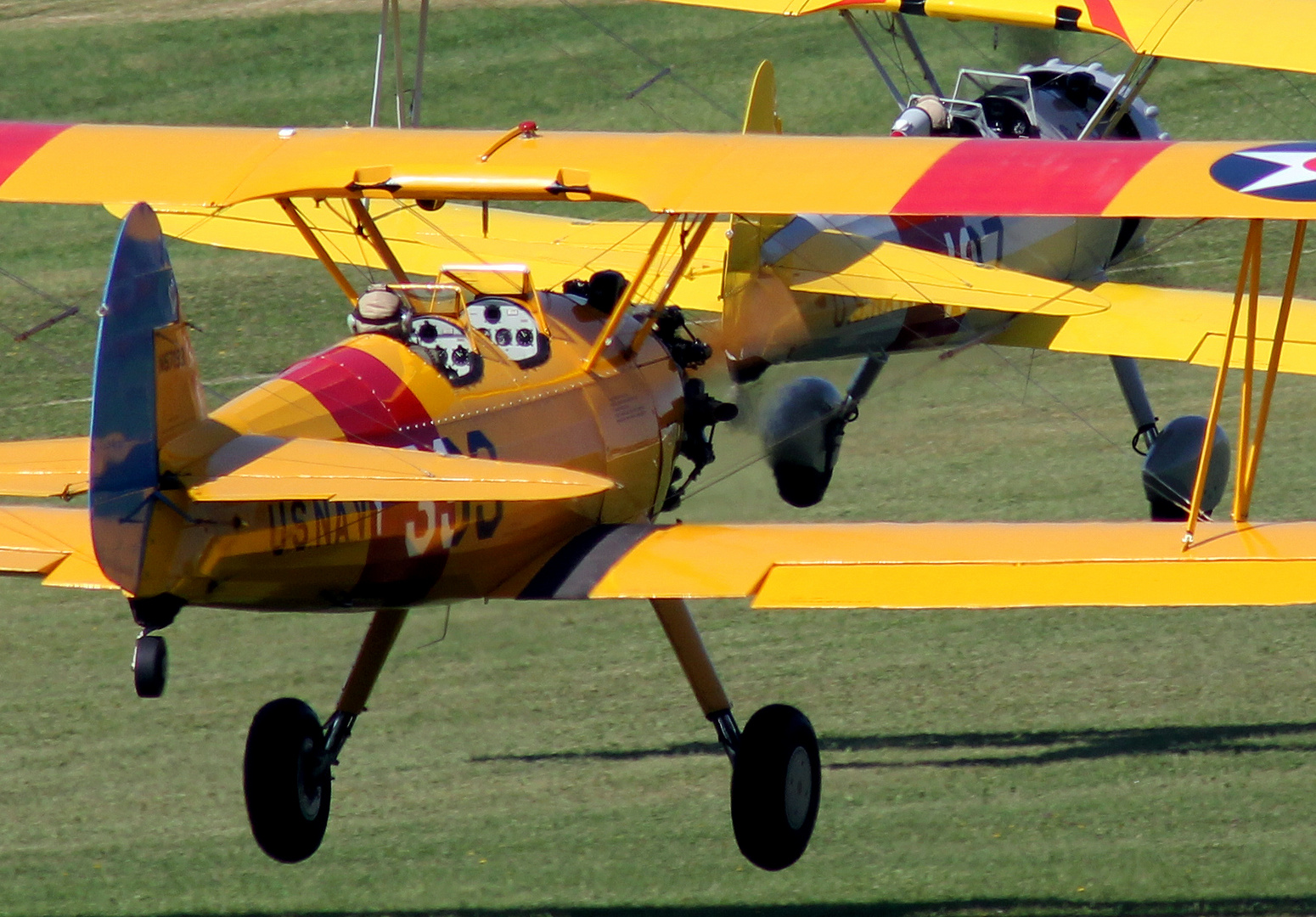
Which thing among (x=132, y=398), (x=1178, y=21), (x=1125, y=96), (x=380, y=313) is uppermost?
(x=132, y=398)

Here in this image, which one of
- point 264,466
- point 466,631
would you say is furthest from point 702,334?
point 264,466

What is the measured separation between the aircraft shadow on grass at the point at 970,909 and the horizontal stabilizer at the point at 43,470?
9.82 ft

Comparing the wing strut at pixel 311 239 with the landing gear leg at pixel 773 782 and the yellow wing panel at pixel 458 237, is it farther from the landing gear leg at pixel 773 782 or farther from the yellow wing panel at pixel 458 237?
the yellow wing panel at pixel 458 237

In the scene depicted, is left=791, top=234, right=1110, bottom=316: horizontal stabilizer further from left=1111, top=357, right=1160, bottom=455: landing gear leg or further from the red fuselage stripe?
the red fuselage stripe

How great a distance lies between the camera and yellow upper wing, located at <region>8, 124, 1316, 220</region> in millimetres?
8914

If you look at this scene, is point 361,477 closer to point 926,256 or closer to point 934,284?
point 934,284

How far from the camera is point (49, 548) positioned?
8750 mm

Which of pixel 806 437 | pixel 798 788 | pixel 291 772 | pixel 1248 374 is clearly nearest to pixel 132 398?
pixel 291 772

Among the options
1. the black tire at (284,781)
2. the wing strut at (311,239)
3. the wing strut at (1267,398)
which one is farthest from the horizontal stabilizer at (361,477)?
the wing strut at (1267,398)

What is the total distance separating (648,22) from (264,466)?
22070mm

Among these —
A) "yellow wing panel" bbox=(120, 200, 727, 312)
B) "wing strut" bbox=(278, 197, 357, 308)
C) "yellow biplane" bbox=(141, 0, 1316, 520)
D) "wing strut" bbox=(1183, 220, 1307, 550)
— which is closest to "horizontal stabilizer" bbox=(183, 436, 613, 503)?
"wing strut" bbox=(278, 197, 357, 308)

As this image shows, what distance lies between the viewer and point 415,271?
49.2ft

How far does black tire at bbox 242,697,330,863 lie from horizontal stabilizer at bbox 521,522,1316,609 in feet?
4.46

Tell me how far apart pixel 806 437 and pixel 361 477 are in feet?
22.8
